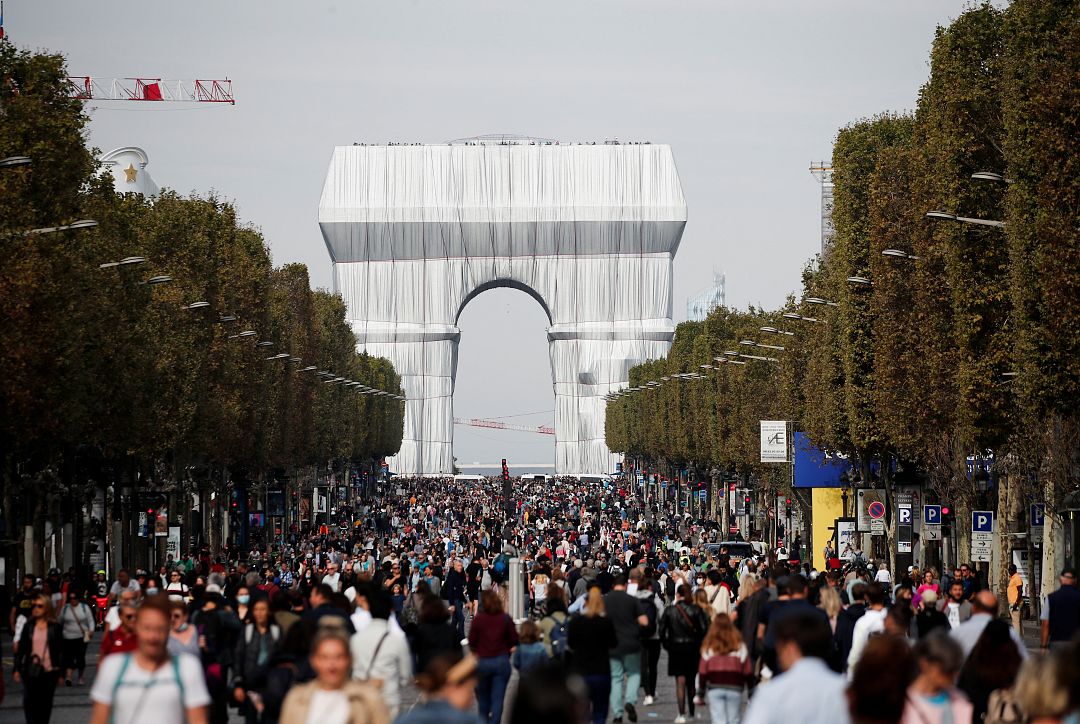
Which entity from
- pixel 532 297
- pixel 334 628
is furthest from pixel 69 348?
pixel 532 297

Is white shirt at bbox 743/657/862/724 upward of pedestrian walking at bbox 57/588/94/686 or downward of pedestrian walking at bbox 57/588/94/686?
upward

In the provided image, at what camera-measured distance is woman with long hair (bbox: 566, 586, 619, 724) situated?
735 inches

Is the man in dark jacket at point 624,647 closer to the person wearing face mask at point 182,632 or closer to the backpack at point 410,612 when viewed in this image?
the backpack at point 410,612

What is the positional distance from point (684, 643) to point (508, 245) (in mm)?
129342

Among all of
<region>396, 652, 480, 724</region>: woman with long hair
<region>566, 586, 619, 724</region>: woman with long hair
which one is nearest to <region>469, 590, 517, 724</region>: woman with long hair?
<region>566, 586, 619, 724</region>: woman with long hair

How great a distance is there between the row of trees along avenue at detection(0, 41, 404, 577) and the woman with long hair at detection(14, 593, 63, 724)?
42.6 ft

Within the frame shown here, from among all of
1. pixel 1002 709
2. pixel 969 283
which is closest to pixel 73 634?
pixel 1002 709

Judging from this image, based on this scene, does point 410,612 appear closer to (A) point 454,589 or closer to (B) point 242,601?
(B) point 242,601

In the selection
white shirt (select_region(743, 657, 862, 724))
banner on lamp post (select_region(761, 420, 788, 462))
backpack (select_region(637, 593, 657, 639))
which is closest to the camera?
white shirt (select_region(743, 657, 862, 724))

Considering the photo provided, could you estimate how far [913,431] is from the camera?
44406 mm

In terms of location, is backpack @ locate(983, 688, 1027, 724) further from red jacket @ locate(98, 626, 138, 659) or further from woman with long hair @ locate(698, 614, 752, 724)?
Answer: red jacket @ locate(98, 626, 138, 659)

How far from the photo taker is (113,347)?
4275 cm

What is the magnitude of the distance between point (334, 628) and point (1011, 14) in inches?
986

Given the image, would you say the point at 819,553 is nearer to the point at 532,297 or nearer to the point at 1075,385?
the point at 1075,385
